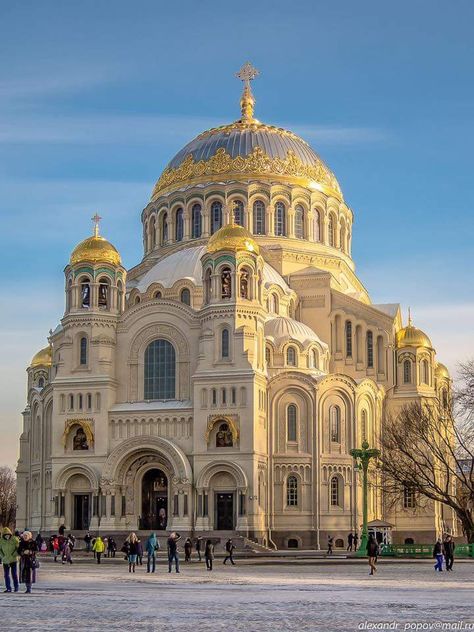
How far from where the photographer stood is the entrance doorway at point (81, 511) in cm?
6125

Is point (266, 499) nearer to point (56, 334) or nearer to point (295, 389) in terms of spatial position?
point (295, 389)

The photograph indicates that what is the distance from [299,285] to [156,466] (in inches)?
655

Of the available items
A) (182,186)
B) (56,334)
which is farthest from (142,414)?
(182,186)

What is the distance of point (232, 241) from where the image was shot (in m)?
61.3

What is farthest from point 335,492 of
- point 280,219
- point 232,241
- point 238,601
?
point 238,601

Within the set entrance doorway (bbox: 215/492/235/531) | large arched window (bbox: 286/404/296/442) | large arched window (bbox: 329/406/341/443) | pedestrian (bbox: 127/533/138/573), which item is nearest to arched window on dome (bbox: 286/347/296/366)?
large arched window (bbox: 286/404/296/442)

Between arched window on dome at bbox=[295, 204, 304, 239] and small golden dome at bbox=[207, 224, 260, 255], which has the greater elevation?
arched window on dome at bbox=[295, 204, 304, 239]

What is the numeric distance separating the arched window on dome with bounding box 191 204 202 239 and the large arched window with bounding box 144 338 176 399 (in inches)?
536

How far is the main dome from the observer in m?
75.4

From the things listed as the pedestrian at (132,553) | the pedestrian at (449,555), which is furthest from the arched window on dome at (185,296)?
the pedestrian at (449,555)

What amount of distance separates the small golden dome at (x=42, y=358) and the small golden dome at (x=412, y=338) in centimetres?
2332

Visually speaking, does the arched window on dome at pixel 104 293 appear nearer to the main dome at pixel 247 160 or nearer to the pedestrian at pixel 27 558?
the main dome at pixel 247 160

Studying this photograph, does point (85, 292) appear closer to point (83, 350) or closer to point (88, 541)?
point (83, 350)

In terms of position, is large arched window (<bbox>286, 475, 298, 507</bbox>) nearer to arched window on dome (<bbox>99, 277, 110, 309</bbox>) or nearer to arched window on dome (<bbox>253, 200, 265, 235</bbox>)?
arched window on dome (<bbox>99, 277, 110, 309</bbox>)
